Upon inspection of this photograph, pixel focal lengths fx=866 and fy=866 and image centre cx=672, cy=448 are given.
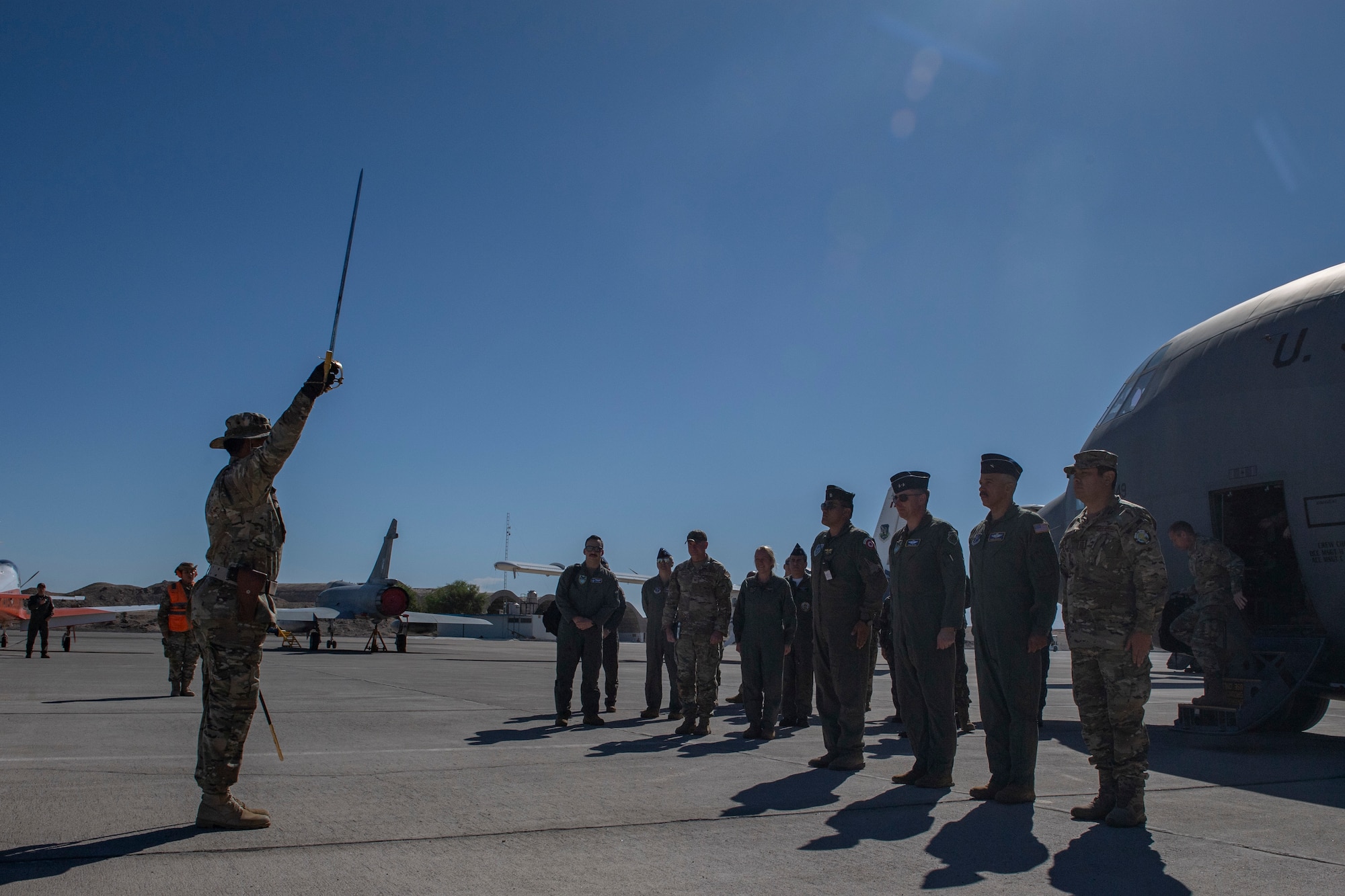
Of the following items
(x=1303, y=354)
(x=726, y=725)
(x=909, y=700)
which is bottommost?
(x=726, y=725)

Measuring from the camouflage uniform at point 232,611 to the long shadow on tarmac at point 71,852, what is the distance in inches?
9.9

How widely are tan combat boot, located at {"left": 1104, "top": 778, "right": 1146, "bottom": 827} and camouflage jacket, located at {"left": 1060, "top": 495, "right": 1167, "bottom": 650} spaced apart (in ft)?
2.30

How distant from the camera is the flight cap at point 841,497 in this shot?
21.2ft

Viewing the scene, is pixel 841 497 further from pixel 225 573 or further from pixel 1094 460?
pixel 225 573

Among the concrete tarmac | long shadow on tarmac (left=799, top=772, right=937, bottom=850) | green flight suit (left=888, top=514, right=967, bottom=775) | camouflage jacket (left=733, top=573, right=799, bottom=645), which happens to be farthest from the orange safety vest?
long shadow on tarmac (left=799, top=772, right=937, bottom=850)

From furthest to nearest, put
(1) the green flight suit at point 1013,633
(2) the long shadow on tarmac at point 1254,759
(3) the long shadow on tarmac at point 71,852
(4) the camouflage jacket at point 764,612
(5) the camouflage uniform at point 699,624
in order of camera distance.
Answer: (5) the camouflage uniform at point 699,624 < (4) the camouflage jacket at point 764,612 < (2) the long shadow on tarmac at point 1254,759 < (1) the green flight suit at point 1013,633 < (3) the long shadow on tarmac at point 71,852

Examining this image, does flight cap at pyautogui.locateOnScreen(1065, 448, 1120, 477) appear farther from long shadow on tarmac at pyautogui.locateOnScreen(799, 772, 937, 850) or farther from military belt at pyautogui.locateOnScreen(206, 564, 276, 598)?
military belt at pyautogui.locateOnScreen(206, 564, 276, 598)

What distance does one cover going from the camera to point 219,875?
10.4ft

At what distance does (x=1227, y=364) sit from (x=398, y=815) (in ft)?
25.8

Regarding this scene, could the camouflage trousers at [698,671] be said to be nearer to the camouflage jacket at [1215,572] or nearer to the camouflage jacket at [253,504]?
the camouflage jacket at [1215,572]

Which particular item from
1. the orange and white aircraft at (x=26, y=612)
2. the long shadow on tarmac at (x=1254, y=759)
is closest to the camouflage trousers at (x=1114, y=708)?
the long shadow on tarmac at (x=1254, y=759)

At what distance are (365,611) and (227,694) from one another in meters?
27.9

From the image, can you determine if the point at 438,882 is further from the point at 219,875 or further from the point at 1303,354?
the point at 1303,354

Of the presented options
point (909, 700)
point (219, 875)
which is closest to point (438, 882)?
point (219, 875)
